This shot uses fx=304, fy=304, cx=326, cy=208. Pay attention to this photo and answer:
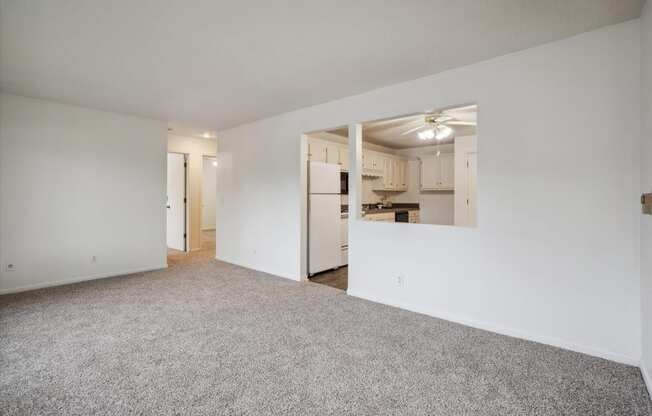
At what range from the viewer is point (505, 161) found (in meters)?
2.79

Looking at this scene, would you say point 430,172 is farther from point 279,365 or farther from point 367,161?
point 279,365

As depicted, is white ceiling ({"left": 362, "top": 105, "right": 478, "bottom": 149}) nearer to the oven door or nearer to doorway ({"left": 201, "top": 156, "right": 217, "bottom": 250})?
the oven door

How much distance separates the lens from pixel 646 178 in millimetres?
2074

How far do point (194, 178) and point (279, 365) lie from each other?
572 centimetres

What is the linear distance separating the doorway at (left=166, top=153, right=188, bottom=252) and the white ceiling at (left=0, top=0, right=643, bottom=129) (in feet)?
10.4

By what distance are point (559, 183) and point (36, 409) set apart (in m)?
4.01

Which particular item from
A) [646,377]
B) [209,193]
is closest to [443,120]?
[646,377]

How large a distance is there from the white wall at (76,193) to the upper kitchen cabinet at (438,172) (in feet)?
17.1

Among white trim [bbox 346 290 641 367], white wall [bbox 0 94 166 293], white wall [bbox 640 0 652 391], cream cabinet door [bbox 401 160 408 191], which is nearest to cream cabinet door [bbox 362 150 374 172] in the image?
cream cabinet door [bbox 401 160 408 191]

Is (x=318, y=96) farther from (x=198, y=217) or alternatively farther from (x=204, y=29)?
(x=198, y=217)

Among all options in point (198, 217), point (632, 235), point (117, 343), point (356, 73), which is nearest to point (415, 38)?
point (356, 73)

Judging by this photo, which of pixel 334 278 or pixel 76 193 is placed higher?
pixel 76 193

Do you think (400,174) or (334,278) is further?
(400,174)

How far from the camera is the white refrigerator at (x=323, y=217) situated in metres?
4.81
